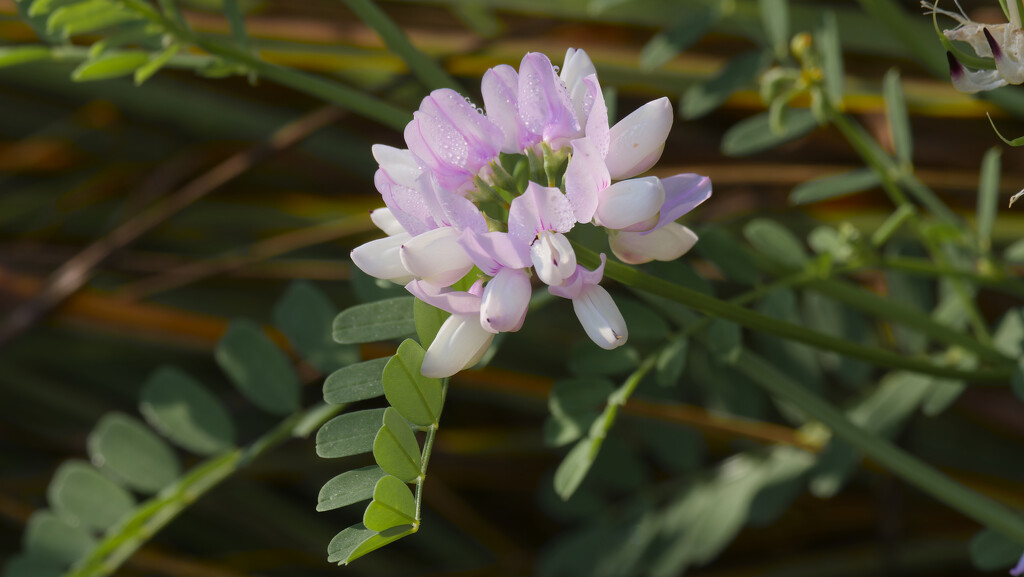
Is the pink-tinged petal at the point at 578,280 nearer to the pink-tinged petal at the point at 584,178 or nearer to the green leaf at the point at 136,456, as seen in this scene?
the pink-tinged petal at the point at 584,178

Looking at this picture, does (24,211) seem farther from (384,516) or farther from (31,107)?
(384,516)

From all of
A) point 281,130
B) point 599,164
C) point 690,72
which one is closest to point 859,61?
point 690,72

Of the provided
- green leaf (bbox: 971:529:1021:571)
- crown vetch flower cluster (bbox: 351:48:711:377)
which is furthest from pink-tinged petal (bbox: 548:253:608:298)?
green leaf (bbox: 971:529:1021:571)

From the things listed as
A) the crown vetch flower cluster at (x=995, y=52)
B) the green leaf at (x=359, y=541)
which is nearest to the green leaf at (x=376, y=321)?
the green leaf at (x=359, y=541)

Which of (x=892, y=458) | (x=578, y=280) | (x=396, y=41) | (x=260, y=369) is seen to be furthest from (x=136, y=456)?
(x=892, y=458)

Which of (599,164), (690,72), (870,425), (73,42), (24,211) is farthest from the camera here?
(24,211)

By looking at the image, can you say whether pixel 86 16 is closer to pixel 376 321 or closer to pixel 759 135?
pixel 376 321
